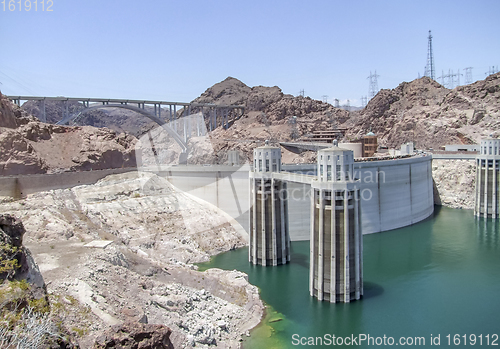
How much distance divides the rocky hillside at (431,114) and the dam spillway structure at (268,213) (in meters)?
49.6

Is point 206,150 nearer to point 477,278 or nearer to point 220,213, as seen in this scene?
point 220,213

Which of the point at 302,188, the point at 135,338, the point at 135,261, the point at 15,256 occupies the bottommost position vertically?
the point at 135,261

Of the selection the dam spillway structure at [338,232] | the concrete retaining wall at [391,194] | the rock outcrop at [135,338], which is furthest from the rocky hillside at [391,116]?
the rock outcrop at [135,338]

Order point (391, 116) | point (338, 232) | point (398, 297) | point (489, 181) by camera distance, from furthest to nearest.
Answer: point (391, 116) → point (489, 181) → point (398, 297) → point (338, 232)

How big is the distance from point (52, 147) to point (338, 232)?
3061cm

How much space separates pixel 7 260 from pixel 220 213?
35.1m

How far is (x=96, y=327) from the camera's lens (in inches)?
646

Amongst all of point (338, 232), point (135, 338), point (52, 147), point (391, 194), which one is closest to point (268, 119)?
point (391, 194)

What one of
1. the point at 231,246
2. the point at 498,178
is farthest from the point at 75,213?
the point at 498,178

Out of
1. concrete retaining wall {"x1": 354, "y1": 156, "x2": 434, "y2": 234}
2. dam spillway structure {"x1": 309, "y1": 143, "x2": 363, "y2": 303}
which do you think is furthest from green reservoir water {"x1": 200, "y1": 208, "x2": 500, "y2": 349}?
concrete retaining wall {"x1": 354, "y1": 156, "x2": 434, "y2": 234}

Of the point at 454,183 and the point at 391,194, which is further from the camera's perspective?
the point at 454,183

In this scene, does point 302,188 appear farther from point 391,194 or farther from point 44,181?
point 44,181

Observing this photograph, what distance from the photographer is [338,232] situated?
26891 millimetres

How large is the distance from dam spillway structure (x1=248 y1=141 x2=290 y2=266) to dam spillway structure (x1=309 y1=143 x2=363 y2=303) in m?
7.44
